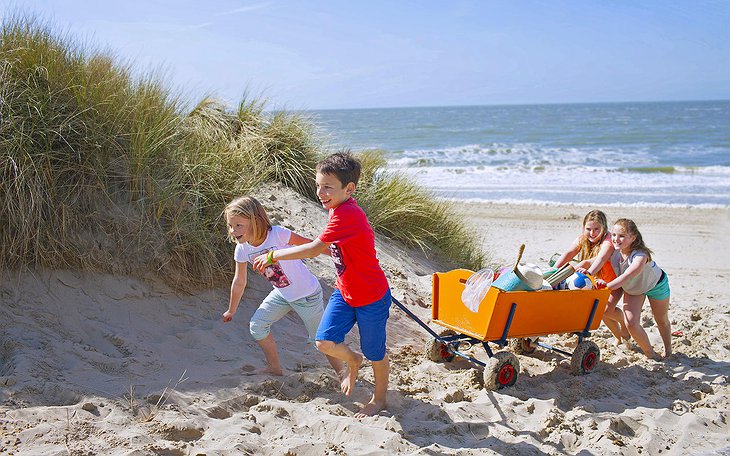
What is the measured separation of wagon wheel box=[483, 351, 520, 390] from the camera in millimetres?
4508

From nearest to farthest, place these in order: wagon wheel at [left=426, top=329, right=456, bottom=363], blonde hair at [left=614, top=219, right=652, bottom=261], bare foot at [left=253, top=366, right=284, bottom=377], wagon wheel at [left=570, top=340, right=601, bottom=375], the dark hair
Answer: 1. the dark hair
2. bare foot at [left=253, top=366, right=284, bottom=377]
3. wagon wheel at [left=570, top=340, right=601, bottom=375]
4. wagon wheel at [left=426, top=329, right=456, bottom=363]
5. blonde hair at [left=614, top=219, right=652, bottom=261]

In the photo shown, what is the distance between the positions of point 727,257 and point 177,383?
9.14 metres

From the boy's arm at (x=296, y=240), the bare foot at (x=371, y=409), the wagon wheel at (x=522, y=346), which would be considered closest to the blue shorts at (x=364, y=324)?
the bare foot at (x=371, y=409)

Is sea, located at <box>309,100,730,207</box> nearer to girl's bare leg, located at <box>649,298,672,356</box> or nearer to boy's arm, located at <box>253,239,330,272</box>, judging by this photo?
girl's bare leg, located at <box>649,298,672,356</box>

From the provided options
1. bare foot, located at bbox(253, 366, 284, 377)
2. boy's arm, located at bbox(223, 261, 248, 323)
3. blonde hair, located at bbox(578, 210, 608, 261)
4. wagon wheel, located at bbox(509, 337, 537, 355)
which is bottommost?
bare foot, located at bbox(253, 366, 284, 377)

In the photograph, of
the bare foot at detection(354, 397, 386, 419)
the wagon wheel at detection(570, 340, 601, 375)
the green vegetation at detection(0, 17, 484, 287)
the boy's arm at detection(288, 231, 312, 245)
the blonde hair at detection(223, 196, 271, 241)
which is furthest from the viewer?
the wagon wheel at detection(570, 340, 601, 375)

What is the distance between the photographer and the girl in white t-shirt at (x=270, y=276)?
4.27m

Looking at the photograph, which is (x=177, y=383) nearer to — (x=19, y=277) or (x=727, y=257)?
(x=19, y=277)

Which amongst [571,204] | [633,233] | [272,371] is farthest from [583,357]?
[571,204]

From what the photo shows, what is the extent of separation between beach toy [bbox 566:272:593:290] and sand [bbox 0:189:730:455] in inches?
25.5

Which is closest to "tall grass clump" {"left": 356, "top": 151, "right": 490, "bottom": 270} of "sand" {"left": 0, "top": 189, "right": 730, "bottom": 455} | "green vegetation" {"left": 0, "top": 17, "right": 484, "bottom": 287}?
"sand" {"left": 0, "top": 189, "right": 730, "bottom": 455}

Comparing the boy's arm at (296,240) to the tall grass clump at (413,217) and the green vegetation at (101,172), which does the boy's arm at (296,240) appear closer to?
the green vegetation at (101,172)

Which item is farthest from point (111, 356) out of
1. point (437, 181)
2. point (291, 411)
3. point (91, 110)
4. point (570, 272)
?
point (437, 181)

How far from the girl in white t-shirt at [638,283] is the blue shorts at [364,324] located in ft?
7.04
